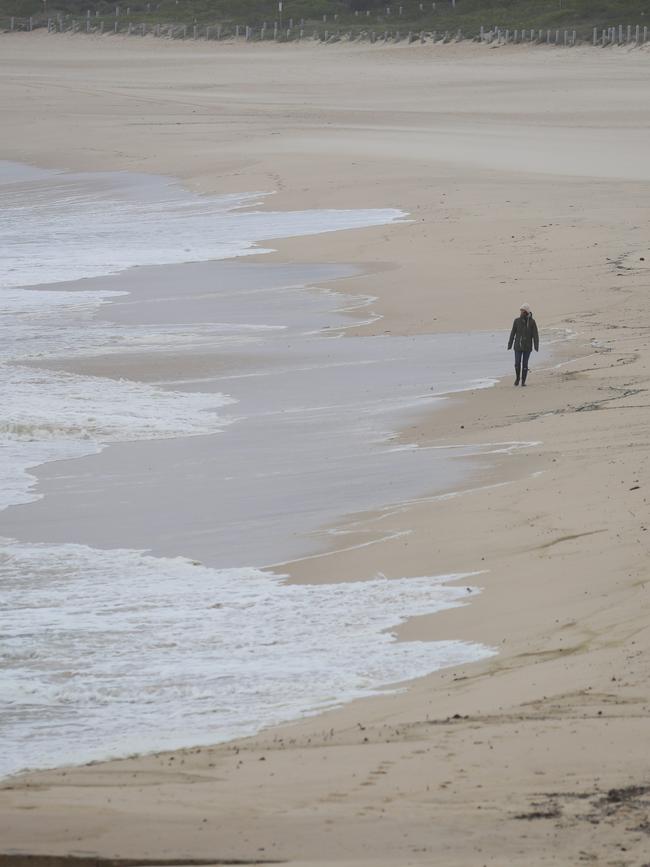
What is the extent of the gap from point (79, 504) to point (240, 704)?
4630mm

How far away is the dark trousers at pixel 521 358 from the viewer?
15.7 metres

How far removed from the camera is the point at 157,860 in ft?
18.4

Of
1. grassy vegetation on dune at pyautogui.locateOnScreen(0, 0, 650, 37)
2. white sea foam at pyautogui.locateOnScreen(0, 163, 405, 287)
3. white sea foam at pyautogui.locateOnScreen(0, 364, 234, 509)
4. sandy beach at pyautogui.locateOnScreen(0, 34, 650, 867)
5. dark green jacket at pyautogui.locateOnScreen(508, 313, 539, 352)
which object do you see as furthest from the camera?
grassy vegetation on dune at pyautogui.locateOnScreen(0, 0, 650, 37)

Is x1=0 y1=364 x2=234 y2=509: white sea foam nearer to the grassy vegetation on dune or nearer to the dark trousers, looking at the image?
the dark trousers

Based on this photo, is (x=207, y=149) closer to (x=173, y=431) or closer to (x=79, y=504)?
(x=173, y=431)

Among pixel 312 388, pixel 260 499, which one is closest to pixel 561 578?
pixel 260 499

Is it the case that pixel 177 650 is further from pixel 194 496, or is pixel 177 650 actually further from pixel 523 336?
pixel 523 336

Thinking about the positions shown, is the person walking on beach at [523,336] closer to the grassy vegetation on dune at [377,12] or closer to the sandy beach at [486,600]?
the sandy beach at [486,600]

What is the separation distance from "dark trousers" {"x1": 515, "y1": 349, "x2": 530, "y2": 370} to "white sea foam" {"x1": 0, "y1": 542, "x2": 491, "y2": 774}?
6.14 m

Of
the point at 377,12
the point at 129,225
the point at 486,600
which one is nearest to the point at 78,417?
the point at 486,600

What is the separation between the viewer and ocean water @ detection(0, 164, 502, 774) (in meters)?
8.13

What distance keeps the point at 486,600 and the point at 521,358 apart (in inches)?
274

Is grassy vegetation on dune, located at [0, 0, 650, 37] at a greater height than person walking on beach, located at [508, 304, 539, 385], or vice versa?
grassy vegetation on dune, located at [0, 0, 650, 37]

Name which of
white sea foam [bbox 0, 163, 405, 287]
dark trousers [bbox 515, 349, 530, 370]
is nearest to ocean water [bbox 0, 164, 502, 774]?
dark trousers [bbox 515, 349, 530, 370]
